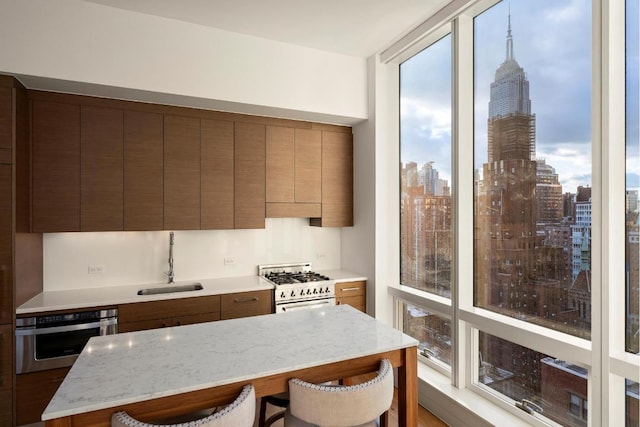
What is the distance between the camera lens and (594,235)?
6.29 ft

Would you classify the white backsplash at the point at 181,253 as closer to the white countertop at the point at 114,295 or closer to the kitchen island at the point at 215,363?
the white countertop at the point at 114,295

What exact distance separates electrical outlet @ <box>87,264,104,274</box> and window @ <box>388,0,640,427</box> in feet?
9.41

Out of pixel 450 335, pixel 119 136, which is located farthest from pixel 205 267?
pixel 450 335

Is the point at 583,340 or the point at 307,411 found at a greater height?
the point at 583,340

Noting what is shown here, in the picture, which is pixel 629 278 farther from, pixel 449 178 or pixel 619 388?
pixel 449 178

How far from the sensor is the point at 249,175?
3613 millimetres

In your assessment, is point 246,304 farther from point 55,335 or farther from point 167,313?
point 55,335

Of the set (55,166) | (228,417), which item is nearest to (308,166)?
(55,166)

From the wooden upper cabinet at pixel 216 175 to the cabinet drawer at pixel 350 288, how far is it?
127cm

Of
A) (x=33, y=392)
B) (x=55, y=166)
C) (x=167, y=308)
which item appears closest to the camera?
(x=33, y=392)

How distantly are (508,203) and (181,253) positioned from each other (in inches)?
116

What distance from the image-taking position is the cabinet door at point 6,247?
2.56 m

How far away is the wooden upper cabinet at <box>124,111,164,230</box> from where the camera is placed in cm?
316

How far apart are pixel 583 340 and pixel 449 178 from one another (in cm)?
146
